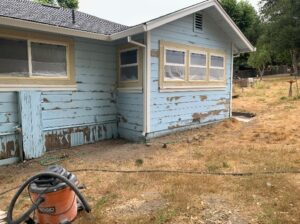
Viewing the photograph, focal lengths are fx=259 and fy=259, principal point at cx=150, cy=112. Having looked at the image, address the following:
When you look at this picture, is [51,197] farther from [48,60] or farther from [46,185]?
[48,60]

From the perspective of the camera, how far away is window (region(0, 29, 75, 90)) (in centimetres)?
539

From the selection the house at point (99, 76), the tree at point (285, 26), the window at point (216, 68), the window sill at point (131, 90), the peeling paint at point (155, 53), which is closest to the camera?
the house at point (99, 76)

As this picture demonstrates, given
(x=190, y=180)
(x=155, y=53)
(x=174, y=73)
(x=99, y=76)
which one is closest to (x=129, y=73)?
(x=99, y=76)

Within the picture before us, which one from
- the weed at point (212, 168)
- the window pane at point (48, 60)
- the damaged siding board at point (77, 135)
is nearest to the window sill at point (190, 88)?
the damaged siding board at point (77, 135)

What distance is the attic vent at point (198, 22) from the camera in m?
7.82

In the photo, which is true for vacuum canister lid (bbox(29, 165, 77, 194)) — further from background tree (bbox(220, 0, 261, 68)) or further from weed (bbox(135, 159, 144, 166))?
background tree (bbox(220, 0, 261, 68))

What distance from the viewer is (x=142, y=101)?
670 centimetres

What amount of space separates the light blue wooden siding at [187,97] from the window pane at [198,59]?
1.08 feet

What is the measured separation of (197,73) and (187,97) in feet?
2.91

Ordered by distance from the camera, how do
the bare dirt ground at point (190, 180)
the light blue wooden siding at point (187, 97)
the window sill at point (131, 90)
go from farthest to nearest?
the light blue wooden siding at point (187, 97) < the window sill at point (131, 90) < the bare dirt ground at point (190, 180)

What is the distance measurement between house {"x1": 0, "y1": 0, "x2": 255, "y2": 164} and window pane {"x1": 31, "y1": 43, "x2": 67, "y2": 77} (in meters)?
0.02

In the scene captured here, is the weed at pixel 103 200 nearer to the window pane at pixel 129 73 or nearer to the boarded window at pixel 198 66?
the window pane at pixel 129 73

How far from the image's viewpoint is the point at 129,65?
706 centimetres

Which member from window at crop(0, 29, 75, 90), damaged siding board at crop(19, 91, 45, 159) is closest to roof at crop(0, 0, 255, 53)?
window at crop(0, 29, 75, 90)
